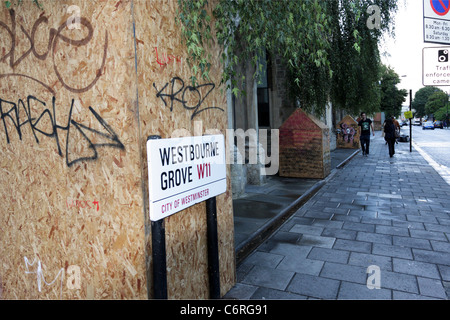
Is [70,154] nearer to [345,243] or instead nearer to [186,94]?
[186,94]

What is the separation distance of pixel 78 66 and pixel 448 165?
12849mm

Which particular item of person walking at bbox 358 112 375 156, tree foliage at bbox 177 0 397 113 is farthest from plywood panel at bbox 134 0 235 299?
person walking at bbox 358 112 375 156

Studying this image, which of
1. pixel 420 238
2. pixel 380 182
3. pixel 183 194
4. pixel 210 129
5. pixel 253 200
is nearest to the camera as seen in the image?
pixel 183 194

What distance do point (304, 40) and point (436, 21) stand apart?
2.96 m

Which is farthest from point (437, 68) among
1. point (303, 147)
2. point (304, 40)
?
point (303, 147)

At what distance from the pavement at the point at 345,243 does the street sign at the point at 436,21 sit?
2804 mm

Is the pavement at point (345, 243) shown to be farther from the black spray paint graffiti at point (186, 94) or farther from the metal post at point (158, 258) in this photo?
the black spray paint graffiti at point (186, 94)

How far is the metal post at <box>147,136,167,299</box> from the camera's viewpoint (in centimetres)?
221

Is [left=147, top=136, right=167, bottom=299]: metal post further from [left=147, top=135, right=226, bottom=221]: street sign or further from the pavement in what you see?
the pavement

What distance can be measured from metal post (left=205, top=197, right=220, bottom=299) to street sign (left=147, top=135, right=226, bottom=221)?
116mm

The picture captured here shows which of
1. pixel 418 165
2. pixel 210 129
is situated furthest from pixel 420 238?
pixel 418 165
